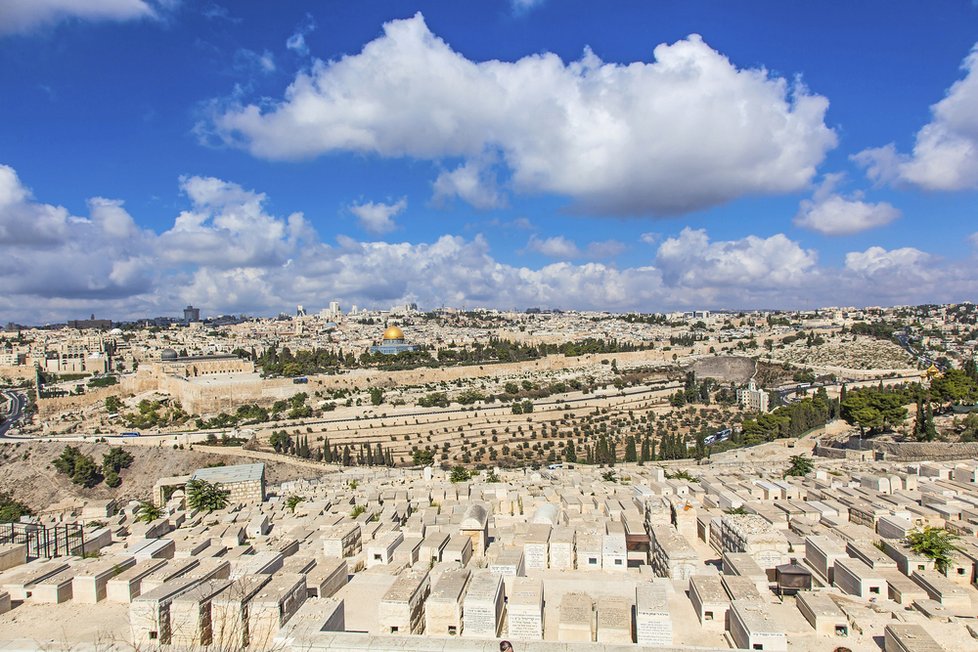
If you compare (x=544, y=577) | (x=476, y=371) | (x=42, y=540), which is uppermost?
(x=544, y=577)

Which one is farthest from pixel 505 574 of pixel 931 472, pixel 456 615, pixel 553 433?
pixel 553 433

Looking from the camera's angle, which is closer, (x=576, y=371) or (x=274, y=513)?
(x=274, y=513)

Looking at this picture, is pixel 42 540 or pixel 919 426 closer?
pixel 42 540

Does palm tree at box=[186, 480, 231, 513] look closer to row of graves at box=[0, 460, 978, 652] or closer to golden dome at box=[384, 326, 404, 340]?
row of graves at box=[0, 460, 978, 652]

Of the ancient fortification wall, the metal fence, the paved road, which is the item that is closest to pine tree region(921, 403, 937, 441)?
the ancient fortification wall

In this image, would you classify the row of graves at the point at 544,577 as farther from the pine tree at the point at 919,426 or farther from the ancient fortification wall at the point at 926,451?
the pine tree at the point at 919,426

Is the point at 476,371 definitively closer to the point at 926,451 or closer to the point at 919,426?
the point at 919,426

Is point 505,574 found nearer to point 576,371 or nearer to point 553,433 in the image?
point 553,433

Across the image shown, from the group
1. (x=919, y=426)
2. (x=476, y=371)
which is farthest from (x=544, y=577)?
(x=476, y=371)
